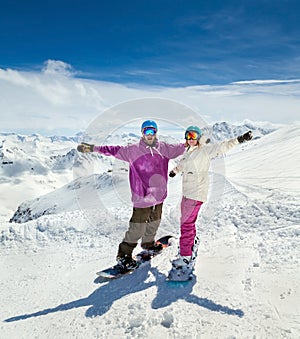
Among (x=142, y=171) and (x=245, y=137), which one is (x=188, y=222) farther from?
(x=245, y=137)

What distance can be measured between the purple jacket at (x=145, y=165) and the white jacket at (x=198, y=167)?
571 mm

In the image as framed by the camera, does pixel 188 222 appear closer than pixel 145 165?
Yes

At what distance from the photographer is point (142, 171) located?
20.4 ft

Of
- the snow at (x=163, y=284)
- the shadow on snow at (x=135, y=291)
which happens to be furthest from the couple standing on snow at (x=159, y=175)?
Answer: the snow at (x=163, y=284)

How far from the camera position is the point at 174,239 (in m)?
7.41

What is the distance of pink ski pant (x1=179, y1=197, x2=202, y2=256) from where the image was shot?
19.0 feet

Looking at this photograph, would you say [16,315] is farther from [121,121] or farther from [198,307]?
[121,121]

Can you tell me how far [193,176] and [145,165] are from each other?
1016 millimetres

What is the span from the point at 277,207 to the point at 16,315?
6.57m

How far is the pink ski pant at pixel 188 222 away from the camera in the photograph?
19.0ft

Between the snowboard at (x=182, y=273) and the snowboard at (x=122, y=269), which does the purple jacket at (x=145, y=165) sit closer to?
the snowboard at (x=122, y=269)

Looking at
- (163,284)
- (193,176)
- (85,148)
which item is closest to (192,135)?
(193,176)

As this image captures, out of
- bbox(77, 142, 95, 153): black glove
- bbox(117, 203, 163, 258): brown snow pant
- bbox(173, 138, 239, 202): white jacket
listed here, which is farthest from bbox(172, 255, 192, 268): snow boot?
bbox(77, 142, 95, 153): black glove

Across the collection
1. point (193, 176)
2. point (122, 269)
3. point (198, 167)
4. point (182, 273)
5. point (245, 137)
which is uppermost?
point (245, 137)
